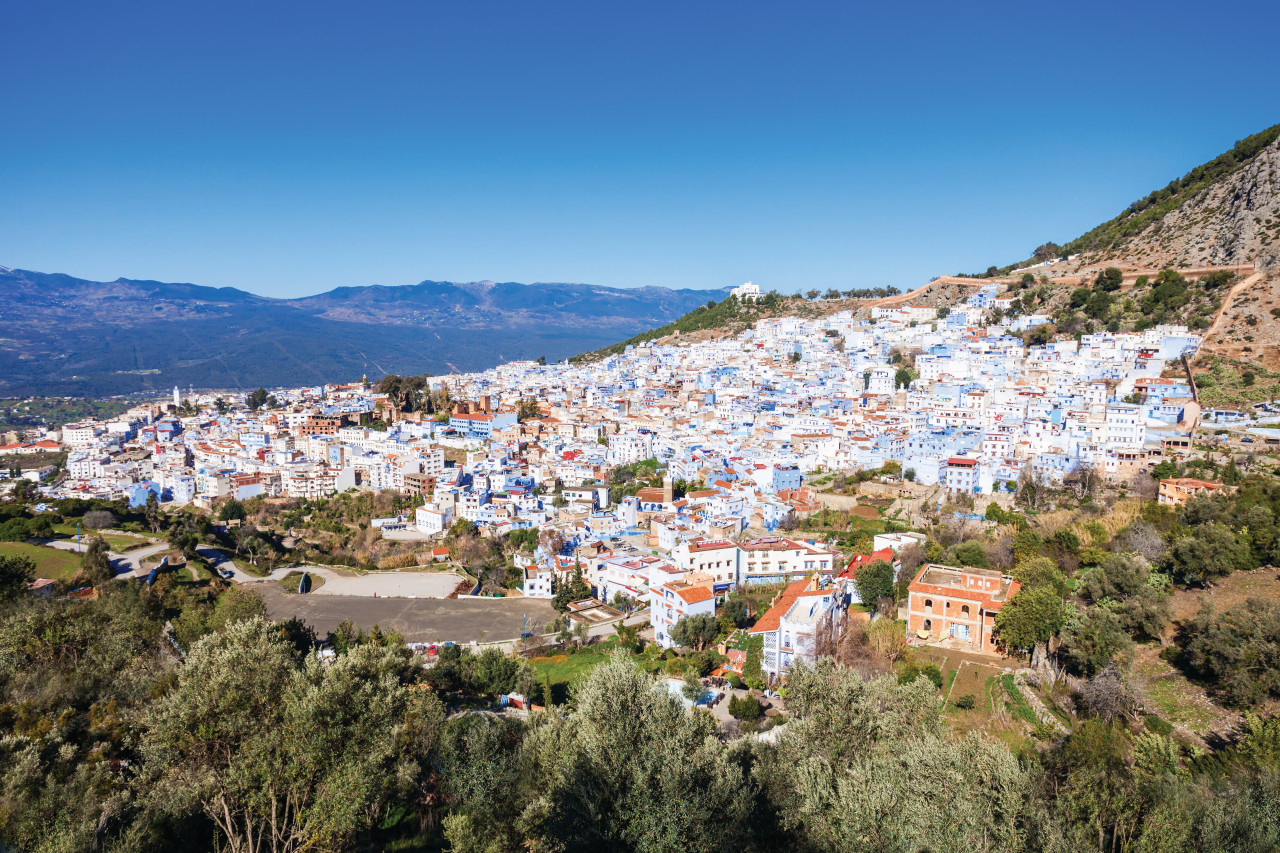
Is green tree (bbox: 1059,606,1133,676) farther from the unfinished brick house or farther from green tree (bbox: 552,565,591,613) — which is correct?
green tree (bbox: 552,565,591,613)

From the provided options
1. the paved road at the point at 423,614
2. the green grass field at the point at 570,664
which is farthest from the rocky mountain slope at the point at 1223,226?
the paved road at the point at 423,614

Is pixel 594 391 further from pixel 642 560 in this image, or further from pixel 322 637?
pixel 322 637

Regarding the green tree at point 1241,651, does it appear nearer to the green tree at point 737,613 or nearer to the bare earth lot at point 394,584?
the green tree at point 737,613

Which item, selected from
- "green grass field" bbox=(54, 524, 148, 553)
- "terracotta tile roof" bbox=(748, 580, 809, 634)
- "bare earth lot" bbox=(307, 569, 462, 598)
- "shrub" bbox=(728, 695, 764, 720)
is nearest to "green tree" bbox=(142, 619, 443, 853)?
"shrub" bbox=(728, 695, 764, 720)

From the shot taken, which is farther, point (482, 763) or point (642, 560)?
point (642, 560)

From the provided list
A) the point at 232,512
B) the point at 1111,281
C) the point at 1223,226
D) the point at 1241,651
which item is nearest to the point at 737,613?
the point at 1241,651

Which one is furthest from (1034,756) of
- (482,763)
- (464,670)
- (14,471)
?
(14,471)

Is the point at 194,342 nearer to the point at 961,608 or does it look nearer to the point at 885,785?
the point at 961,608
